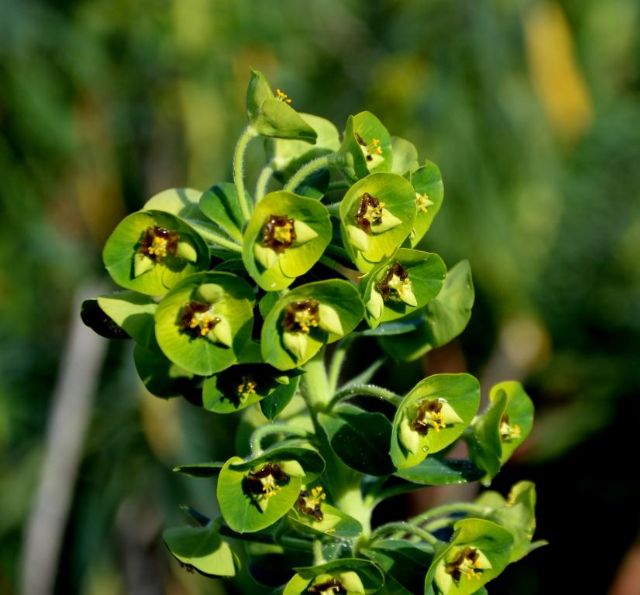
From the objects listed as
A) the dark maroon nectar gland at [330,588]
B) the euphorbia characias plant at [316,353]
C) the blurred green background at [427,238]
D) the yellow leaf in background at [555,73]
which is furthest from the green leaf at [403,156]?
the yellow leaf in background at [555,73]

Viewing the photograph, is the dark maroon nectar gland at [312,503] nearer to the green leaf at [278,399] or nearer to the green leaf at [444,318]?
the green leaf at [278,399]

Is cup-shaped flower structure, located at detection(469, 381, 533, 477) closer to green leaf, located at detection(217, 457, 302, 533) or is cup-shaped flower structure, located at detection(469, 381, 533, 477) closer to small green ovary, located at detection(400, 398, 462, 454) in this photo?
small green ovary, located at detection(400, 398, 462, 454)

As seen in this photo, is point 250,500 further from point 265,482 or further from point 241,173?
point 241,173

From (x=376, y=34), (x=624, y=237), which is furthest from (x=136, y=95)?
(x=624, y=237)

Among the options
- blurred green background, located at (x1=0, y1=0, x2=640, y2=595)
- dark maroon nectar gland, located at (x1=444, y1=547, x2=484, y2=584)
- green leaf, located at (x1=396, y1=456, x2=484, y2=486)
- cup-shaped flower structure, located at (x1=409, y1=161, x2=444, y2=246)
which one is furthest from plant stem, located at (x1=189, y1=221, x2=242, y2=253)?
blurred green background, located at (x1=0, y1=0, x2=640, y2=595)

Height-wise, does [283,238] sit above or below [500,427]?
above

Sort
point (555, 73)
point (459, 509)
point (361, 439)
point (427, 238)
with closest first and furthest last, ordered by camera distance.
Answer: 1. point (361, 439)
2. point (459, 509)
3. point (555, 73)
4. point (427, 238)

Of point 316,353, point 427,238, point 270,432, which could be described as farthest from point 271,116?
point 427,238
